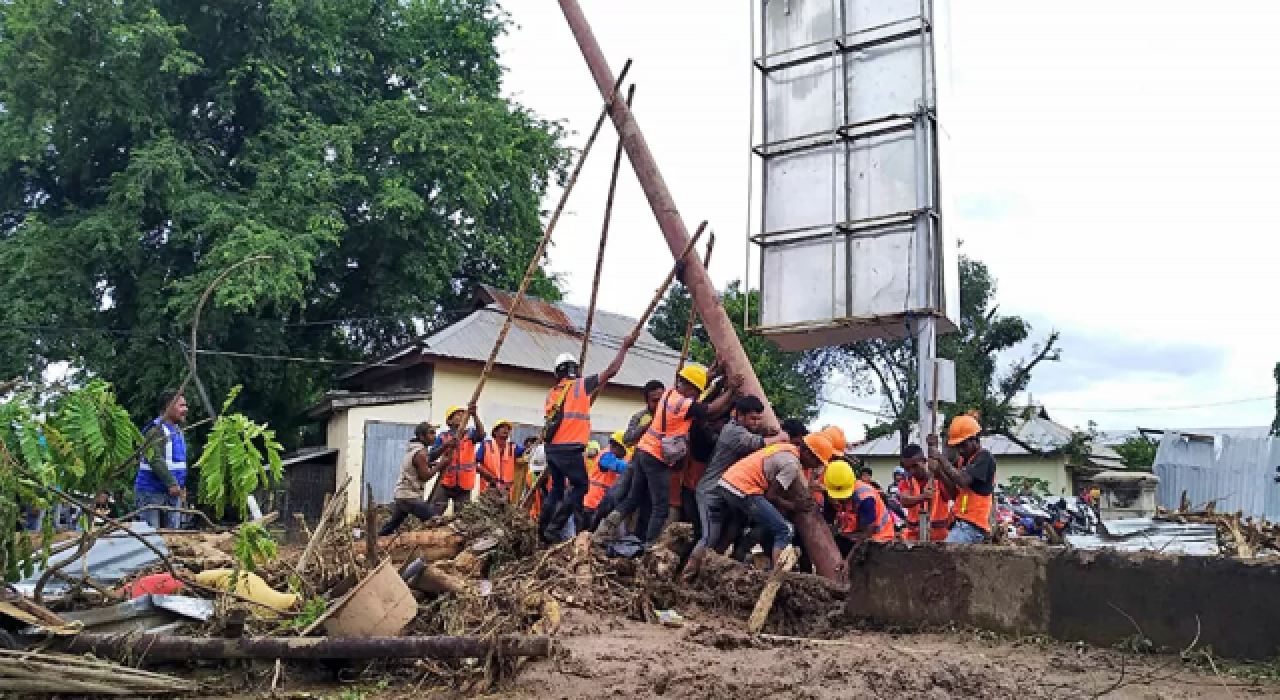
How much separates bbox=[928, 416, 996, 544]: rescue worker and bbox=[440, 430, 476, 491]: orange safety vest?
4990 millimetres

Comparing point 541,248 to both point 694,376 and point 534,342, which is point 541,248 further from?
point 534,342

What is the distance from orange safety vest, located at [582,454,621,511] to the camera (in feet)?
31.2

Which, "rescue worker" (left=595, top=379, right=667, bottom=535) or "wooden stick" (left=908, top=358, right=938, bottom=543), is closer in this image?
"wooden stick" (left=908, top=358, right=938, bottom=543)

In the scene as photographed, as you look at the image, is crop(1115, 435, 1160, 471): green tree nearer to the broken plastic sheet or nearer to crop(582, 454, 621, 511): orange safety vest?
crop(582, 454, 621, 511): orange safety vest

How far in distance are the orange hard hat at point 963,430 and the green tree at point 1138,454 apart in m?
31.3

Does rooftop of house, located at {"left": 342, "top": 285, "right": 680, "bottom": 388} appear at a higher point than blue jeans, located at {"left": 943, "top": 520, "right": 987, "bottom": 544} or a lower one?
higher

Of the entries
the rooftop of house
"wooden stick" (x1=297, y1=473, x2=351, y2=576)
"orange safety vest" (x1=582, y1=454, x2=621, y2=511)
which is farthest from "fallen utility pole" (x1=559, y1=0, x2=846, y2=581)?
the rooftop of house

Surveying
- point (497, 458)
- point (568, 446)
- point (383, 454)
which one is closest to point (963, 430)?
point (568, 446)

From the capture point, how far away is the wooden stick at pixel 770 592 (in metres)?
6.78

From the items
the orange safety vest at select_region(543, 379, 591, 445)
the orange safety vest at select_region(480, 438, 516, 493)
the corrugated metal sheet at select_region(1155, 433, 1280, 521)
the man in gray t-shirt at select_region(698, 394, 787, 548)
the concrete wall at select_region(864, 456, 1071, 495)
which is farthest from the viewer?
the concrete wall at select_region(864, 456, 1071, 495)

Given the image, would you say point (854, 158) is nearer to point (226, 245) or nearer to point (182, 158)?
point (226, 245)

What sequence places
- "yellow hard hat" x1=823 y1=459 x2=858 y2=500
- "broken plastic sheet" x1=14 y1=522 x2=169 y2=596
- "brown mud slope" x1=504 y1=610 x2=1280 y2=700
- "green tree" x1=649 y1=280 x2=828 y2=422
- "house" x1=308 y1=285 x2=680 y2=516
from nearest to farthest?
"brown mud slope" x1=504 y1=610 x2=1280 y2=700, "broken plastic sheet" x1=14 y1=522 x2=169 y2=596, "yellow hard hat" x1=823 y1=459 x2=858 y2=500, "house" x1=308 y1=285 x2=680 y2=516, "green tree" x1=649 y1=280 x2=828 y2=422

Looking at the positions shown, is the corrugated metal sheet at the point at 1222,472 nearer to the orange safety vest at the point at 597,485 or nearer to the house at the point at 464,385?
the house at the point at 464,385

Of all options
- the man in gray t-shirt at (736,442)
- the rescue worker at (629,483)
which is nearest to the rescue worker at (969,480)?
the man in gray t-shirt at (736,442)
